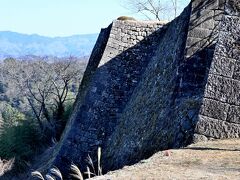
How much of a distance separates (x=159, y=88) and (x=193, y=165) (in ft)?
19.1

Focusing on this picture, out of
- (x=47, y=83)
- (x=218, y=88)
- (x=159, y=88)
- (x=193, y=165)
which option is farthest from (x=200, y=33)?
(x=47, y=83)

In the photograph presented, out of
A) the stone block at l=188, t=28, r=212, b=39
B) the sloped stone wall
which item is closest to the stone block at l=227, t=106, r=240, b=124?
the sloped stone wall

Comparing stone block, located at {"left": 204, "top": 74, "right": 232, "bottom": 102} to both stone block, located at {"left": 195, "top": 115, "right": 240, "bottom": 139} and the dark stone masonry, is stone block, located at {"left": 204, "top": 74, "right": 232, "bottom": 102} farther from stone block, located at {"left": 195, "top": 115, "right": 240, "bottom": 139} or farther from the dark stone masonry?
stone block, located at {"left": 195, "top": 115, "right": 240, "bottom": 139}

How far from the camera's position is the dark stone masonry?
25.6 feet

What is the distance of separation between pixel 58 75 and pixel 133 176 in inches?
1308

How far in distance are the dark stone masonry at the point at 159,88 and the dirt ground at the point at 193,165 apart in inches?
22.6

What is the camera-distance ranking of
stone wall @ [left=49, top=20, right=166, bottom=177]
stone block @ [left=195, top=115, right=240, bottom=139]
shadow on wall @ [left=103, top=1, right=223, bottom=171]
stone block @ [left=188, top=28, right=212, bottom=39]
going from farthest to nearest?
stone wall @ [left=49, top=20, right=166, bottom=177]
stone block @ [left=188, top=28, right=212, bottom=39]
shadow on wall @ [left=103, top=1, right=223, bottom=171]
stone block @ [left=195, top=115, right=240, bottom=139]

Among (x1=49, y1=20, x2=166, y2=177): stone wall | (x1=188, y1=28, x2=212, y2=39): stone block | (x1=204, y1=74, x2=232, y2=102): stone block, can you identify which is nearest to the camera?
(x1=204, y1=74, x2=232, y2=102): stone block

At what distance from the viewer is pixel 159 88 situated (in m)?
12.1

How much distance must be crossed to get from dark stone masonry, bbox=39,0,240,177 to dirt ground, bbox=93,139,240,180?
574 mm

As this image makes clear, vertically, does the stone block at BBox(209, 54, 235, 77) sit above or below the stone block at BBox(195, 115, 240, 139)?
above

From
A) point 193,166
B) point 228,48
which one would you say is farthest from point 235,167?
point 228,48

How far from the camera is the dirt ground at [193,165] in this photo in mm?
5754

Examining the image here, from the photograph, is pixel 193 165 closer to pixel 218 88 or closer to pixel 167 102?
pixel 218 88
